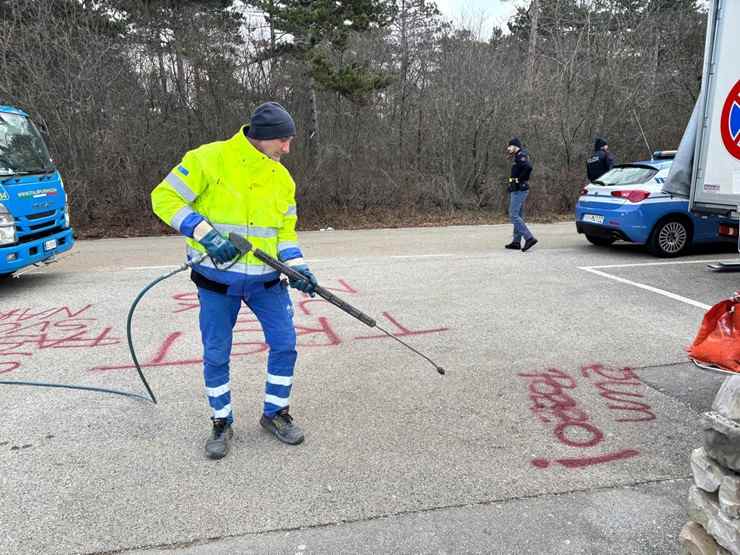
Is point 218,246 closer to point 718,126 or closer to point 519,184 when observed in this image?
point 718,126

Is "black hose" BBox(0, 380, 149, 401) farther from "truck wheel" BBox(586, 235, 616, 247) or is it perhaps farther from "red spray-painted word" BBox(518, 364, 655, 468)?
"truck wheel" BBox(586, 235, 616, 247)

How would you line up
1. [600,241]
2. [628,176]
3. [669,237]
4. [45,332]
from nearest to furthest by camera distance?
[45,332]
[669,237]
[628,176]
[600,241]

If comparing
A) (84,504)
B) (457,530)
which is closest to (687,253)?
(457,530)

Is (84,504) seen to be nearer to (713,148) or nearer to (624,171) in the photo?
(713,148)

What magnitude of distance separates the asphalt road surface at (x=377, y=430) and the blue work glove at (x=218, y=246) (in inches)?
45.5

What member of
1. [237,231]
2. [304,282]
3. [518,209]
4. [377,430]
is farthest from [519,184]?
[237,231]

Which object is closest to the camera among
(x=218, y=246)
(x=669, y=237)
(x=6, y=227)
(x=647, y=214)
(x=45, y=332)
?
(x=218, y=246)

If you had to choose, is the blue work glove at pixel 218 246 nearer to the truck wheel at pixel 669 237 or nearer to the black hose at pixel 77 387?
the black hose at pixel 77 387

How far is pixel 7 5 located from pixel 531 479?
55.6 ft

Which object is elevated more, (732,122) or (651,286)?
(732,122)

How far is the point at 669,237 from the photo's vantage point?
906 centimetres

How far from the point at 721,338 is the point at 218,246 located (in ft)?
9.96

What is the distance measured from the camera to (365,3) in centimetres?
1680

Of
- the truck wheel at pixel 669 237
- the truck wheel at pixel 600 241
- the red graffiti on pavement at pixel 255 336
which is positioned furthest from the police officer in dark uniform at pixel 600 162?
the red graffiti on pavement at pixel 255 336
